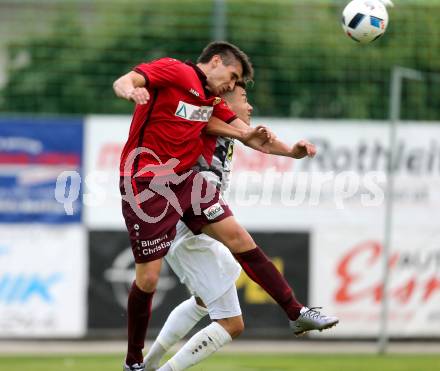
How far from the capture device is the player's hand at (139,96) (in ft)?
23.1

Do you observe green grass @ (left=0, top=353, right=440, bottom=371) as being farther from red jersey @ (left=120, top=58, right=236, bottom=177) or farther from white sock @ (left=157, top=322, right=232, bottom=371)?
red jersey @ (left=120, top=58, right=236, bottom=177)

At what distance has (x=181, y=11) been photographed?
1407 cm

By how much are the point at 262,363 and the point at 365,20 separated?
4.94 m

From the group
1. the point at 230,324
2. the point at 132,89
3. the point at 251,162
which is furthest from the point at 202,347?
the point at 251,162

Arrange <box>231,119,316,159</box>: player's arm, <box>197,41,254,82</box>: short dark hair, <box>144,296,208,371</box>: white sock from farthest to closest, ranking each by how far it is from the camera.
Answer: <box>144,296,208,371</box>: white sock
<box>197,41,254,82</box>: short dark hair
<box>231,119,316,159</box>: player's arm

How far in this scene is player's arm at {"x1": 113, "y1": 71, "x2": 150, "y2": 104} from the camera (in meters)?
7.06

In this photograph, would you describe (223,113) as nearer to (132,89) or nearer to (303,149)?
(303,149)

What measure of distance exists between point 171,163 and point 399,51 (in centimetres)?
713

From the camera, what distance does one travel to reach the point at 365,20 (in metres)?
8.45

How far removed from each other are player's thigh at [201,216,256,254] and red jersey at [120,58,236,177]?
18.8 inches

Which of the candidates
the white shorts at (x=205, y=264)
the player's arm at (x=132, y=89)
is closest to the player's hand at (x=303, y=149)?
the white shorts at (x=205, y=264)

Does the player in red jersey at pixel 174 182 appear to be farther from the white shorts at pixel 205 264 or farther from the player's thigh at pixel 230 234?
the white shorts at pixel 205 264

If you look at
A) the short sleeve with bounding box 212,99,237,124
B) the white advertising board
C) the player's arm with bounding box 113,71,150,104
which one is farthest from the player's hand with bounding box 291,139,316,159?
the white advertising board

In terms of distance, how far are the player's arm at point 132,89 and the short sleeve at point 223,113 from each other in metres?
0.86
